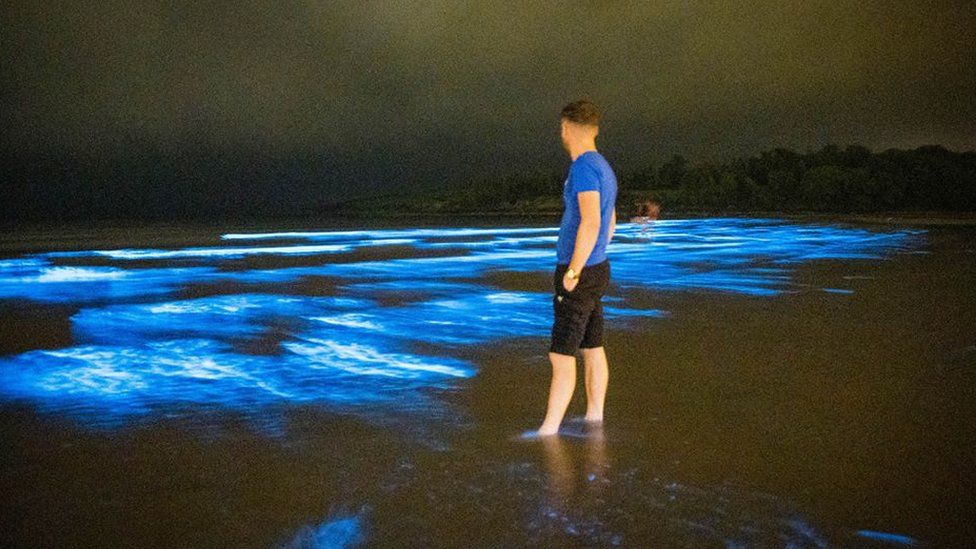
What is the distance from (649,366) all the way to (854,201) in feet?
253

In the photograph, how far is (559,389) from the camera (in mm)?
4582

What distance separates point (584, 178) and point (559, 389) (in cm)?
120

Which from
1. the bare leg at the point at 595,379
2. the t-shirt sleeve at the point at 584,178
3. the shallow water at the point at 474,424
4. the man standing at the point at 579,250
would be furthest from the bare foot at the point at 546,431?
the t-shirt sleeve at the point at 584,178

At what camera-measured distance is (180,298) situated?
38.2ft

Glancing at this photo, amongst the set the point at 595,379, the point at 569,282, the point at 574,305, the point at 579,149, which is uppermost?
the point at 579,149

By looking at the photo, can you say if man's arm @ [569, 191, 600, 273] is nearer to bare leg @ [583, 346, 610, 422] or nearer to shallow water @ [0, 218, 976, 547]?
bare leg @ [583, 346, 610, 422]

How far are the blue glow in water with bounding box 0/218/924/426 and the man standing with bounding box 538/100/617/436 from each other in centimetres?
107

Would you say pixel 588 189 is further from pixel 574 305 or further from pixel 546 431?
pixel 546 431

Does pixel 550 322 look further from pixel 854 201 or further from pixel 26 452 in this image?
pixel 854 201

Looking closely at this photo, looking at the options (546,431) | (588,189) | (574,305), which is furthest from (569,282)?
(546,431)

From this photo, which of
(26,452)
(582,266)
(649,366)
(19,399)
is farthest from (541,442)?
(19,399)

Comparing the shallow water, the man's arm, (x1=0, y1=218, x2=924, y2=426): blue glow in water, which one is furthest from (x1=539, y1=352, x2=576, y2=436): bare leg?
(x1=0, y1=218, x2=924, y2=426): blue glow in water

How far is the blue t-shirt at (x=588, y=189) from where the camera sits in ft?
14.2

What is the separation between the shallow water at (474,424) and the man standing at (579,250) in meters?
0.46
